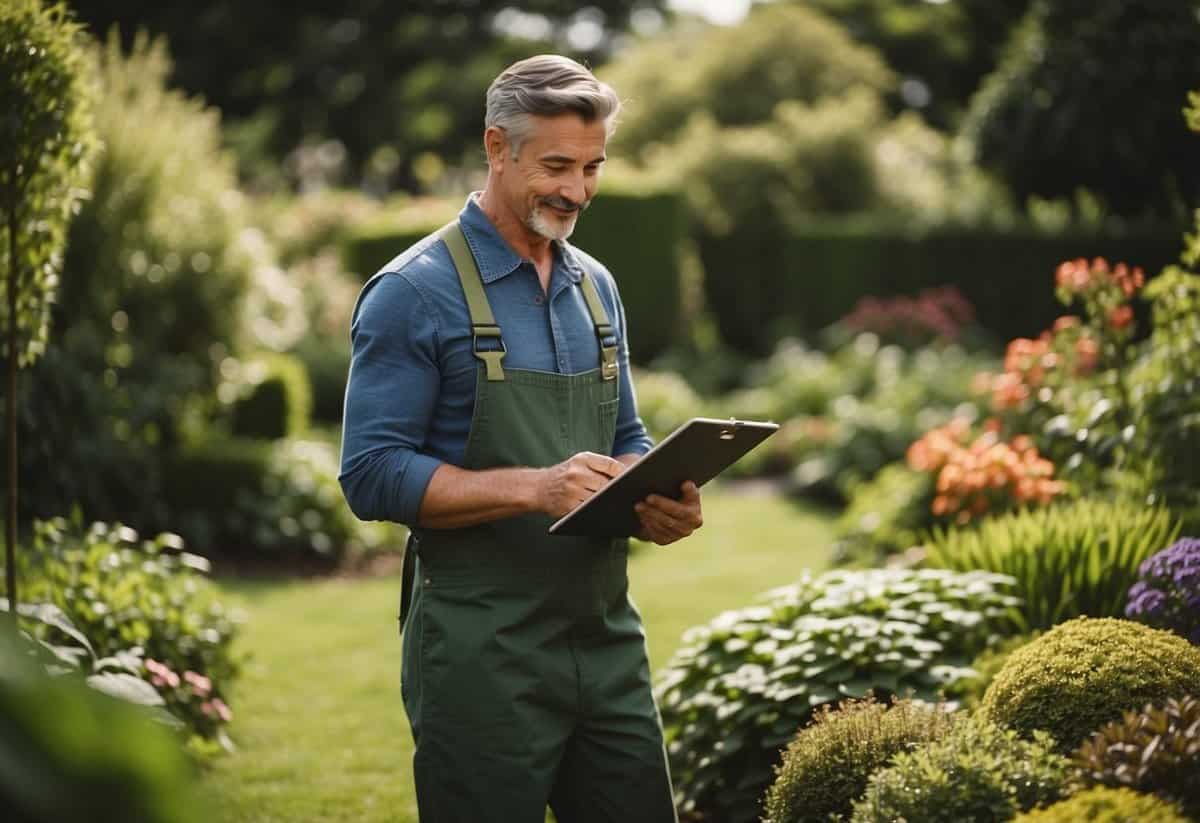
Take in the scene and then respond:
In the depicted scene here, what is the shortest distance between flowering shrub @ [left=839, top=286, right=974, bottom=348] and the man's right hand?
38.1 ft

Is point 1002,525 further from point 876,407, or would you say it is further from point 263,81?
point 263,81

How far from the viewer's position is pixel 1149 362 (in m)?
5.14

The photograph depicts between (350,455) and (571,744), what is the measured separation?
797mm

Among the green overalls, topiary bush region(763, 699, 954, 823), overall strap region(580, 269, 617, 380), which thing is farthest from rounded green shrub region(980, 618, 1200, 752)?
overall strap region(580, 269, 617, 380)

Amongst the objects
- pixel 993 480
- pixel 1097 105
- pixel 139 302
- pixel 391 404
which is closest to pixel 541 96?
pixel 391 404

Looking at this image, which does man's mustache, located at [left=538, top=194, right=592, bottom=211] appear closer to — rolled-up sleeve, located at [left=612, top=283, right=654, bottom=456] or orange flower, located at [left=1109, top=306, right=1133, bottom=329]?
rolled-up sleeve, located at [left=612, top=283, right=654, bottom=456]

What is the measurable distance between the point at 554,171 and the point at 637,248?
1429 cm

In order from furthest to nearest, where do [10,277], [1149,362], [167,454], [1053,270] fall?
[1053,270]
[167,454]
[1149,362]
[10,277]

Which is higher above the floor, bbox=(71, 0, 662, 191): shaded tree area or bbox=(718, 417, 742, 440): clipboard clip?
bbox=(71, 0, 662, 191): shaded tree area

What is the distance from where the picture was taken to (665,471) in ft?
8.73

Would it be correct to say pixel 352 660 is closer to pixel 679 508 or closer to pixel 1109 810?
pixel 679 508

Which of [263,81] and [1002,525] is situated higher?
[263,81]

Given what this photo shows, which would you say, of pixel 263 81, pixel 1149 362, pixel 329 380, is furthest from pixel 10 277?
pixel 263 81

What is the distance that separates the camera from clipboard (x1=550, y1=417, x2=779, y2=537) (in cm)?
255
